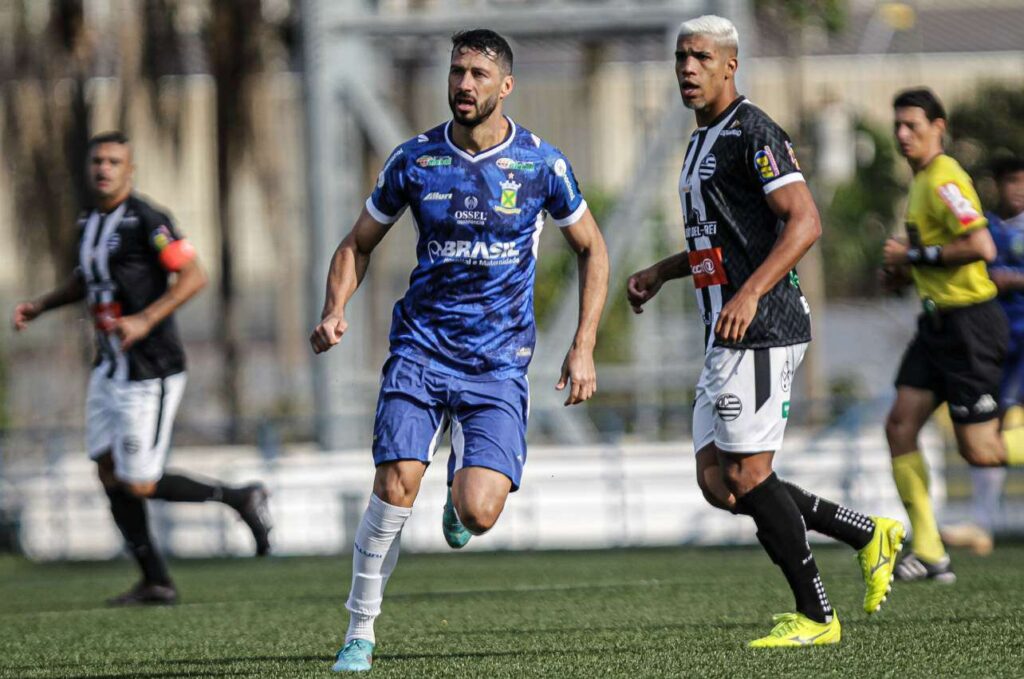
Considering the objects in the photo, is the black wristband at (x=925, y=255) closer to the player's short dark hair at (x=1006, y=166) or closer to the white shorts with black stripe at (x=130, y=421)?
the player's short dark hair at (x=1006, y=166)

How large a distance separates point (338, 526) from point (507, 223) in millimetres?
9357

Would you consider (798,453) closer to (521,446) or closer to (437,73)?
(437,73)

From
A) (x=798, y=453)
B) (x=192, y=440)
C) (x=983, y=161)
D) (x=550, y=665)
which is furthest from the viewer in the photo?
(x=983, y=161)

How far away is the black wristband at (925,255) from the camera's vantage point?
28.3 feet

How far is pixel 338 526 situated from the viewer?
50.9 feet

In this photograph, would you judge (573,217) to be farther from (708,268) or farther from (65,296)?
(65,296)

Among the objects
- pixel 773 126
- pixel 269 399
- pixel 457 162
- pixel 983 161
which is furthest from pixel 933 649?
pixel 983 161

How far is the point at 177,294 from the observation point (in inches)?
364

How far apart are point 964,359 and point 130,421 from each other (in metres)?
4.32

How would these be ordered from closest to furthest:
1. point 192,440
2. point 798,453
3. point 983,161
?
point 798,453 → point 192,440 → point 983,161

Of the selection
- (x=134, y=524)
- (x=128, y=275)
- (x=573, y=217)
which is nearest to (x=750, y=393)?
(x=573, y=217)

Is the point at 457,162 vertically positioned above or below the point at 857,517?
above

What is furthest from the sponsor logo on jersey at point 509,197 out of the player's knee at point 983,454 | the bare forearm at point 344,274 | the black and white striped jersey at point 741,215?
the player's knee at point 983,454

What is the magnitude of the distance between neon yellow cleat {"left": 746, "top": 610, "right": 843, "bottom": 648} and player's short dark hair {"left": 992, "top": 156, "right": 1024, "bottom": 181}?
15.1ft
